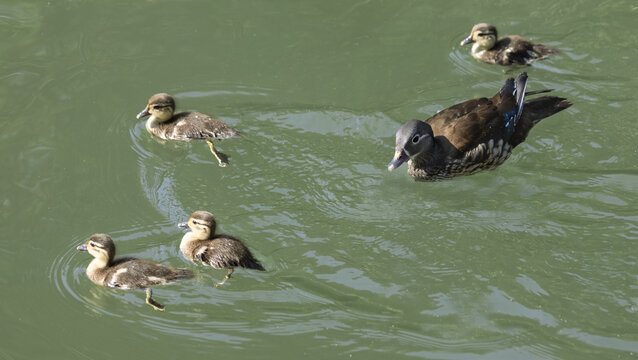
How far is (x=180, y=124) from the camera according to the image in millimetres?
6824

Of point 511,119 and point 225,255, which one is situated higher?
point 511,119

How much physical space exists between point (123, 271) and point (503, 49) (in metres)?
3.95

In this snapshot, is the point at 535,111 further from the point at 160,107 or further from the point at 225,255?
the point at 160,107

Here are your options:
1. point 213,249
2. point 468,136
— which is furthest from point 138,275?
point 468,136

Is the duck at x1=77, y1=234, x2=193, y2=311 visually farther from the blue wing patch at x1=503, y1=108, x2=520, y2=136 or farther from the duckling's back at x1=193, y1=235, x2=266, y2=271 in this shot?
the blue wing patch at x1=503, y1=108, x2=520, y2=136

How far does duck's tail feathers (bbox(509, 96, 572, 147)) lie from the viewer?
671 cm

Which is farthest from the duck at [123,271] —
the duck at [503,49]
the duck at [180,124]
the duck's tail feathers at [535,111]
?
the duck at [503,49]

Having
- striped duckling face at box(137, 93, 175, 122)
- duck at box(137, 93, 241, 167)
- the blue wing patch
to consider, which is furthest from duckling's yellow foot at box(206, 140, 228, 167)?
the blue wing patch

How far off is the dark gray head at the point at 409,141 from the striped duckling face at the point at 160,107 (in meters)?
1.86

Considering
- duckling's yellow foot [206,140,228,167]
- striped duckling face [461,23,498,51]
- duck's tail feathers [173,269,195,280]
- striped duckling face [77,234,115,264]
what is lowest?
duck's tail feathers [173,269,195,280]

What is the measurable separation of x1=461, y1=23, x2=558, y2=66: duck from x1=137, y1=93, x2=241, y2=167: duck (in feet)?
7.70

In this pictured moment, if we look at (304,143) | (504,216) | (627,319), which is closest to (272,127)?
(304,143)

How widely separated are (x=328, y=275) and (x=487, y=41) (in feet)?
10.2

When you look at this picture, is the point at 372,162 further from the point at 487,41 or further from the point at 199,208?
the point at 487,41
